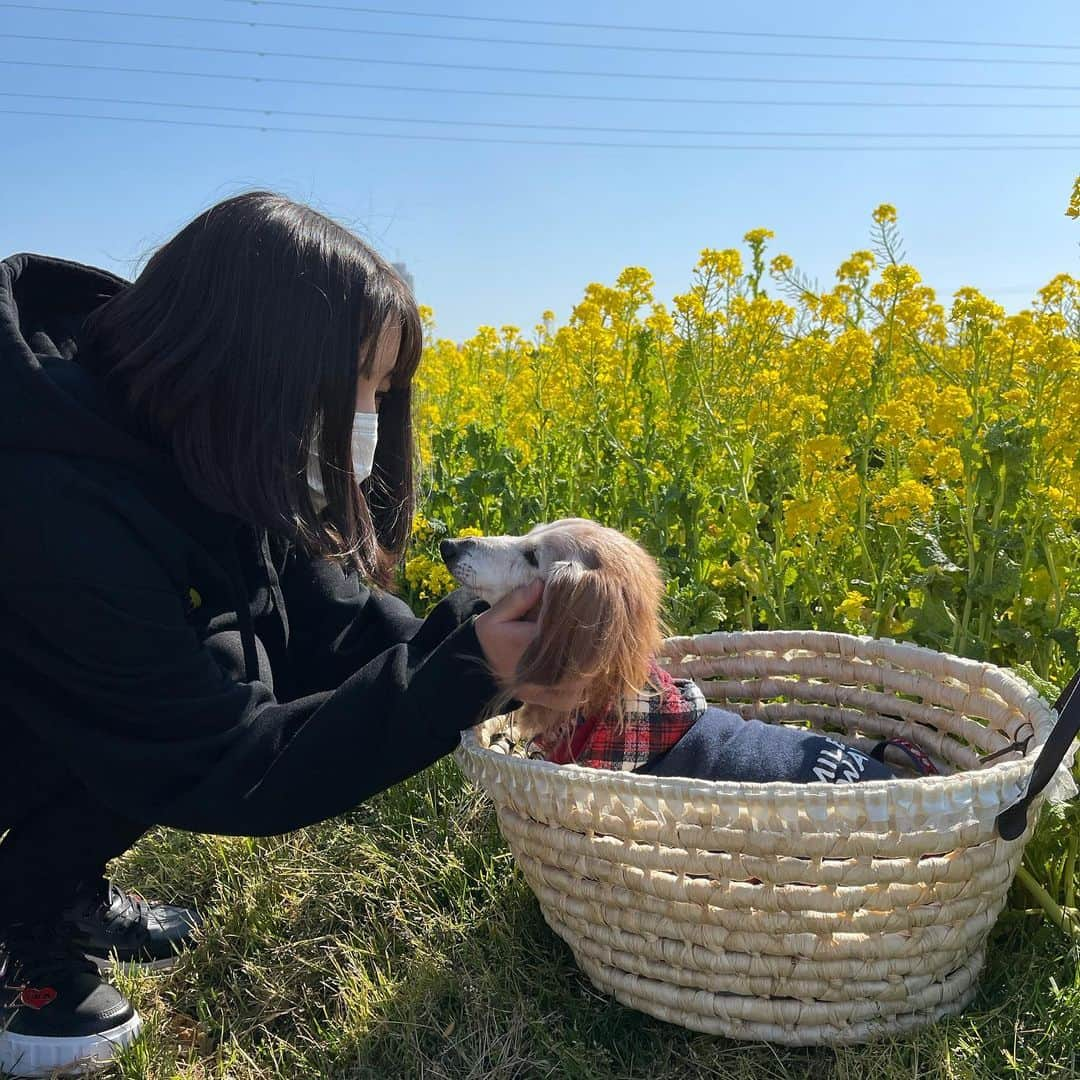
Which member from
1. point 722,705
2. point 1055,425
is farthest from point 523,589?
point 1055,425

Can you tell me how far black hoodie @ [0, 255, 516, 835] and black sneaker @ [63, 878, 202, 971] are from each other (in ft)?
1.53

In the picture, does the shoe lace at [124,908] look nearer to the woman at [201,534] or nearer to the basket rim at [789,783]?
the woman at [201,534]

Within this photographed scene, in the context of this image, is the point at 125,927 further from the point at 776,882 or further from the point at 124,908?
the point at 776,882

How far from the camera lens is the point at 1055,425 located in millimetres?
2346

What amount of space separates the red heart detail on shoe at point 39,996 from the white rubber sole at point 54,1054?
0.19 ft

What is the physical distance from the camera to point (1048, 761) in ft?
5.17

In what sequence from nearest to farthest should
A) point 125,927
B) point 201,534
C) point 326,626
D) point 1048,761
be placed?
point 1048,761 < point 201,534 < point 125,927 < point 326,626

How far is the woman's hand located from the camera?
1.65 metres

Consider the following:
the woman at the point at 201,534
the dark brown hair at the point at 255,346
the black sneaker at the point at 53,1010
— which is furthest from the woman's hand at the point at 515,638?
the black sneaker at the point at 53,1010

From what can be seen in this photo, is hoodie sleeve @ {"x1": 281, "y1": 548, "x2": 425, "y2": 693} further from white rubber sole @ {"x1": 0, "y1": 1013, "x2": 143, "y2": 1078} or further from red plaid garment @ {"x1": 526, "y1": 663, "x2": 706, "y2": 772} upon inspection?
white rubber sole @ {"x1": 0, "y1": 1013, "x2": 143, "y2": 1078}

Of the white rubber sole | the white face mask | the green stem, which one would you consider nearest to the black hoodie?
the white face mask

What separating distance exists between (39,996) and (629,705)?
122 centimetres

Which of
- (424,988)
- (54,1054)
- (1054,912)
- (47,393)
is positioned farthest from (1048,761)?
(54,1054)

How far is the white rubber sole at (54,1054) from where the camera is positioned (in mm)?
1956
